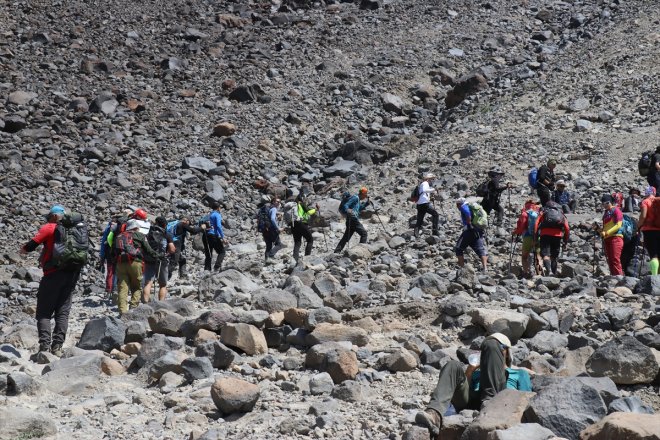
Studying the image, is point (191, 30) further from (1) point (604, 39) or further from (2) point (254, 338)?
(2) point (254, 338)

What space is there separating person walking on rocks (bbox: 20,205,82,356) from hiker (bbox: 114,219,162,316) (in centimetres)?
220

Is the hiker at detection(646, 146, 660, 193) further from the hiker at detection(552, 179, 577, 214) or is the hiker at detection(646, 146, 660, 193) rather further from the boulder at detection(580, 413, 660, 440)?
the boulder at detection(580, 413, 660, 440)

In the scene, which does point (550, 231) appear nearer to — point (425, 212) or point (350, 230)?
point (425, 212)

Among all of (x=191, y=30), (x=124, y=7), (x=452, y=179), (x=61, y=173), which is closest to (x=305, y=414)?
(x=452, y=179)

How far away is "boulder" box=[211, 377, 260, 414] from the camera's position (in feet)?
26.6

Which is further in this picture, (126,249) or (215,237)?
(215,237)

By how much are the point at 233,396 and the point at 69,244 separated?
3474mm

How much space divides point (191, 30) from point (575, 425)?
3481 centimetres

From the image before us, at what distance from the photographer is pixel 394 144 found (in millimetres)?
28500

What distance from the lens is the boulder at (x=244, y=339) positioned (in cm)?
1003

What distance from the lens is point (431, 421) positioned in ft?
23.4

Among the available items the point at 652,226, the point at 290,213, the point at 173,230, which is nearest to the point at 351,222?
the point at 290,213

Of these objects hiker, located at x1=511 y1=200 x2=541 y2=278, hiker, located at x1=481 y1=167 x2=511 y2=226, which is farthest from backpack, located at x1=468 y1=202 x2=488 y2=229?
hiker, located at x1=481 y1=167 x2=511 y2=226

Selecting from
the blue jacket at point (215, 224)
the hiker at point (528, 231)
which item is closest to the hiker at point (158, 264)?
the blue jacket at point (215, 224)
